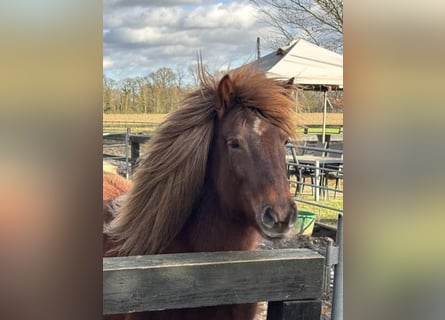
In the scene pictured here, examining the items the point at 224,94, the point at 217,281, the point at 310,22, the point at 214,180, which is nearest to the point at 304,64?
the point at 310,22

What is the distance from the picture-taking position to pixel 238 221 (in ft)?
4.08

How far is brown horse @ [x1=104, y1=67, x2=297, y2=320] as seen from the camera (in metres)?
1.19

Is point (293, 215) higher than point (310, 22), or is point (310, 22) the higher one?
point (310, 22)

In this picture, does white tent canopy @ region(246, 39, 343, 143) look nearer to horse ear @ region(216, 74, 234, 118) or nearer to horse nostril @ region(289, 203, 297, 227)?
horse ear @ region(216, 74, 234, 118)

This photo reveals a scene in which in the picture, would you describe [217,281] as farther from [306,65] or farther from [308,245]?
[306,65]

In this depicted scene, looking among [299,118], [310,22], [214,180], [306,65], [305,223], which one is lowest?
[305,223]

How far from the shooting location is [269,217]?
1.17 meters

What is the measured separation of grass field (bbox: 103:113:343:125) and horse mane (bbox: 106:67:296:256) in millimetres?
27

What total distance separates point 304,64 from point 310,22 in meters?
0.14

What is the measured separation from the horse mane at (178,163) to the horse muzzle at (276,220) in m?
0.19

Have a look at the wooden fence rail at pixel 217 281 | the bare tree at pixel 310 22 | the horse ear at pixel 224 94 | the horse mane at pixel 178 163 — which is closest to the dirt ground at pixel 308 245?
the wooden fence rail at pixel 217 281
